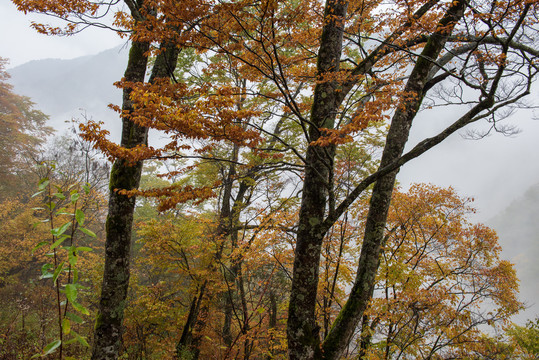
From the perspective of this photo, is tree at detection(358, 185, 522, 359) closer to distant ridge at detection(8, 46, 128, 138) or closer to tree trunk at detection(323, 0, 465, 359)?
tree trunk at detection(323, 0, 465, 359)

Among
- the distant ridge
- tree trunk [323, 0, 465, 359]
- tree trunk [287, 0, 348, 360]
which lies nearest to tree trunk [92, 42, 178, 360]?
tree trunk [287, 0, 348, 360]

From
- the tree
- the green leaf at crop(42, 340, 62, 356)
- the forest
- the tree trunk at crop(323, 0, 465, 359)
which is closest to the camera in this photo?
the green leaf at crop(42, 340, 62, 356)

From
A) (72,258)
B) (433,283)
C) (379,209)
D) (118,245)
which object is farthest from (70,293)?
(433,283)

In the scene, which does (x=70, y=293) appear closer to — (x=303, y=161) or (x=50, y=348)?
(x=50, y=348)

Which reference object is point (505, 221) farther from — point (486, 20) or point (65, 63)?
point (65, 63)

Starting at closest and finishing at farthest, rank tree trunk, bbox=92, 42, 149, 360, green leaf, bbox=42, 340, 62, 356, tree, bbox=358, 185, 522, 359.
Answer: green leaf, bbox=42, 340, 62, 356 < tree trunk, bbox=92, 42, 149, 360 < tree, bbox=358, 185, 522, 359

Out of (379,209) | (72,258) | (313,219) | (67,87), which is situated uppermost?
(67,87)

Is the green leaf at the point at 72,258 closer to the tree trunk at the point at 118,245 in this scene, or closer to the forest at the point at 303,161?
the forest at the point at 303,161

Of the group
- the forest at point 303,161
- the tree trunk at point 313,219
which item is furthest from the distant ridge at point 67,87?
the tree trunk at point 313,219

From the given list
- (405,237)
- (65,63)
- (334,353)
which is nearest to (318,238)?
(334,353)

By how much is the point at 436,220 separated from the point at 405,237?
152cm

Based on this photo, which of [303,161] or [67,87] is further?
[67,87]

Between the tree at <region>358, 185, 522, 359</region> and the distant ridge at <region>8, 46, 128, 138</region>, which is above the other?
the distant ridge at <region>8, 46, 128, 138</region>

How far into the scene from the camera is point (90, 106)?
544 ft
